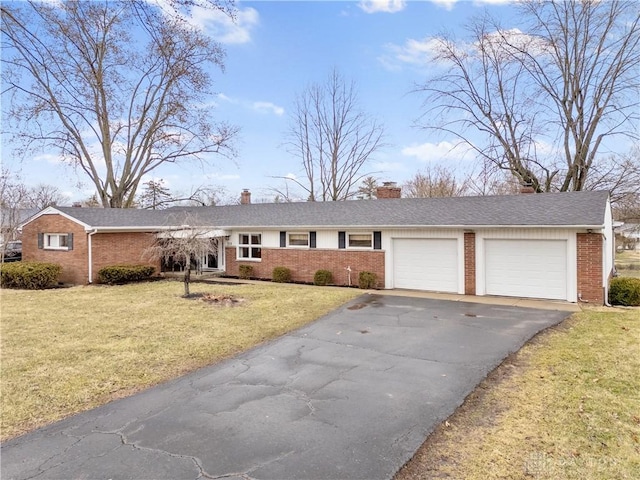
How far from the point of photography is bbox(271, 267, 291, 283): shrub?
1752 centimetres

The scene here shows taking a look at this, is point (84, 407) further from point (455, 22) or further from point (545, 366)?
point (455, 22)

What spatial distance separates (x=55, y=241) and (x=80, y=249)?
2066 mm

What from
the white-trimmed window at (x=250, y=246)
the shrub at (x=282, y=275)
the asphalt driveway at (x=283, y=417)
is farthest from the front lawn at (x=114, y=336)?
the white-trimmed window at (x=250, y=246)

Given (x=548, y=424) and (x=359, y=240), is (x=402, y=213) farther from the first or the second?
(x=548, y=424)

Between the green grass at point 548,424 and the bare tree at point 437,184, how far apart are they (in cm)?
2808

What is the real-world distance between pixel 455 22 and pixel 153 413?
90.1 feet

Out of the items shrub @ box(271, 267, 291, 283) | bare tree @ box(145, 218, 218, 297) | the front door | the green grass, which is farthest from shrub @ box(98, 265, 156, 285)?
the green grass

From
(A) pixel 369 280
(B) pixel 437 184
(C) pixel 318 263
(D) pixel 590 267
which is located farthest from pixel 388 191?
(B) pixel 437 184

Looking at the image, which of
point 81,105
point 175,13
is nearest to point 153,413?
point 175,13

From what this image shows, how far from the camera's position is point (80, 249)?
687 inches

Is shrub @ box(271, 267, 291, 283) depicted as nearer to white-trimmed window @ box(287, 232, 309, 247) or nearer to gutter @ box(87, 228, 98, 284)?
white-trimmed window @ box(287, 232, 309, 247)

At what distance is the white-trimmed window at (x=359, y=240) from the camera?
52.7ft

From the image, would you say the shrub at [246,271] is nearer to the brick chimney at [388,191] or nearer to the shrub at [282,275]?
the shrub at [282,275]

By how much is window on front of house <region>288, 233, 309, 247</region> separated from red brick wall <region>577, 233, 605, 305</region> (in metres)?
10.00
